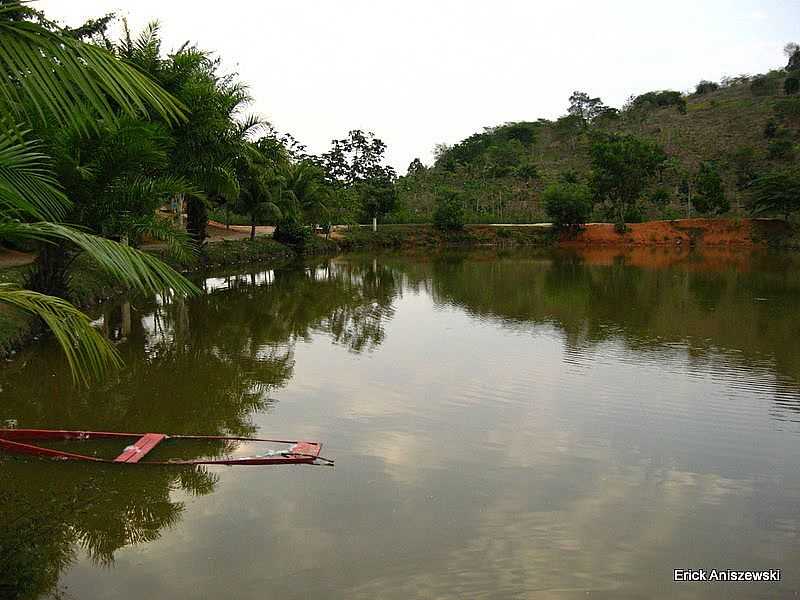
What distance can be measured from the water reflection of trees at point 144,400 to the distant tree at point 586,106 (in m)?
56.0

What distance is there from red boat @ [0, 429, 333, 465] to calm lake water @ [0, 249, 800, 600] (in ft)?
0.30

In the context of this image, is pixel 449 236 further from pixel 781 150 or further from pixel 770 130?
pixel 770 130

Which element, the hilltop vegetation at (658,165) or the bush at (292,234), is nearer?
the bush at (292,234)

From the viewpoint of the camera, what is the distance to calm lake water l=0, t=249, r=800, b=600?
387cm

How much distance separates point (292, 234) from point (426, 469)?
969 inches

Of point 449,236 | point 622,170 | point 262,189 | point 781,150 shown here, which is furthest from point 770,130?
point 262,189

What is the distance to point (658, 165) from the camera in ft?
144

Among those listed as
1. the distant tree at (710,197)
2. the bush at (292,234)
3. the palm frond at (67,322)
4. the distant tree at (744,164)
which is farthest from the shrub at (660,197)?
the palm frond at (67,322)

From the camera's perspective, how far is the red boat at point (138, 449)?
16.8ft

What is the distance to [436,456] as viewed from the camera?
563 centimetres

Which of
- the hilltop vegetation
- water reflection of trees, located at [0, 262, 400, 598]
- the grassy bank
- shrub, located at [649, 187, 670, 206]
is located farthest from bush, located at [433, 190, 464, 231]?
water reflection of trees, located at [0, 262, 400, 598]

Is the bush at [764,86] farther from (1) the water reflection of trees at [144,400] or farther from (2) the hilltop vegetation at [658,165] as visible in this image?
(1) the water reflection of trees at [144,400]

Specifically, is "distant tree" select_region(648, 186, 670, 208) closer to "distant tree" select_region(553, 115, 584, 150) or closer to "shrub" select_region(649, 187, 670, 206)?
"shrub" select_region(649, 187, 670, 206)

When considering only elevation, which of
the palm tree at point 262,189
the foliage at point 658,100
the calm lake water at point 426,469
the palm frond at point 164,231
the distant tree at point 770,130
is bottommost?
the calm lake water at point 426,469
